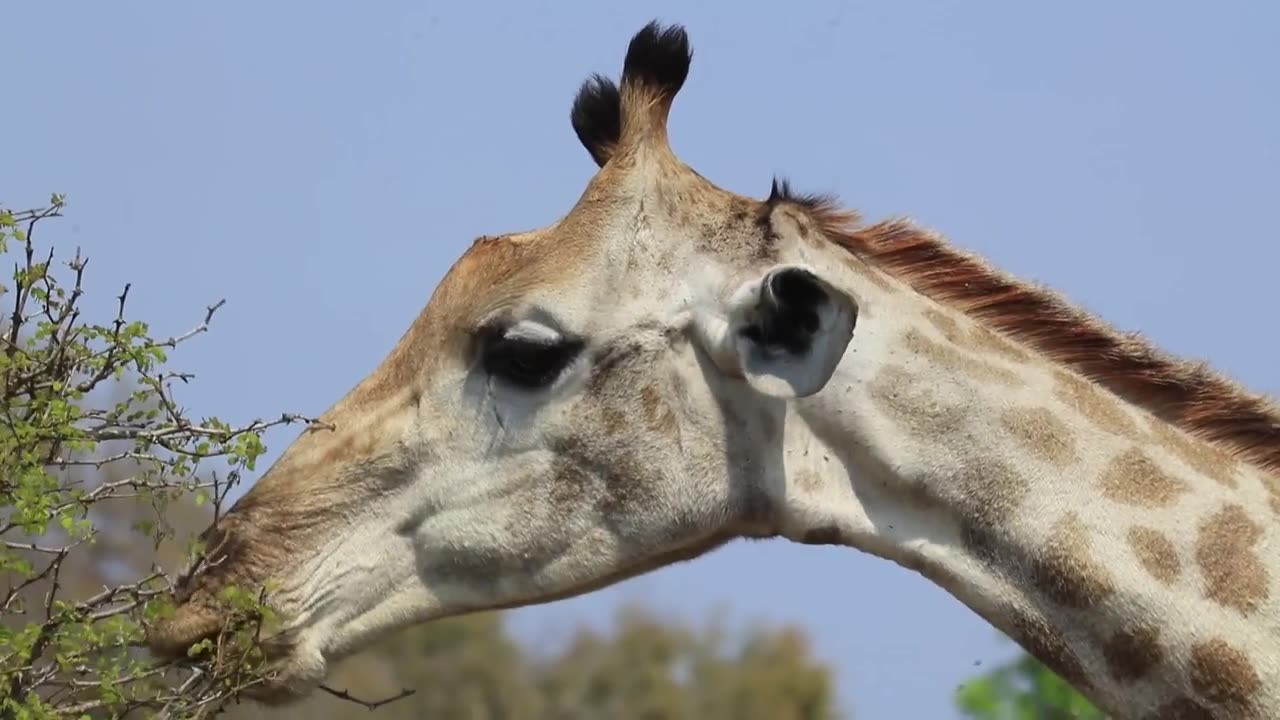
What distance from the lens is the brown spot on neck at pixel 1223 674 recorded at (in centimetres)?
531

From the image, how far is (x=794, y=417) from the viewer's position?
591 cm

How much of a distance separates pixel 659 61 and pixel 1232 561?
2444 millimetres

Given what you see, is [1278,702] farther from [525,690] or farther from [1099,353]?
[525,690]

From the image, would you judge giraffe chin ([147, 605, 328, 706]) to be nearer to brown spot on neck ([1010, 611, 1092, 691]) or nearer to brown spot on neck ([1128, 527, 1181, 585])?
brown spot on neck ([1010, 611, 1092, 691])

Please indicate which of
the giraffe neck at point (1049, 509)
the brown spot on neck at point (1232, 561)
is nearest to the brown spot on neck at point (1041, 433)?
the giraffe neck at point (1049, 509)

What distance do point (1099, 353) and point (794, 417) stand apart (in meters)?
0.91

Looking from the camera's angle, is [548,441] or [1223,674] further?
[548,441]

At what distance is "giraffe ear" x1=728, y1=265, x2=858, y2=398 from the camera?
574 cm

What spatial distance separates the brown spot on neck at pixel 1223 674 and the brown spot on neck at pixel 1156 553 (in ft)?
0.71

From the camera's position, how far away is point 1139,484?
5629 millimetres

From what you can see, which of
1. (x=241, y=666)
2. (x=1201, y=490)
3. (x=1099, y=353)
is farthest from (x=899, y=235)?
(x=241, y=666)

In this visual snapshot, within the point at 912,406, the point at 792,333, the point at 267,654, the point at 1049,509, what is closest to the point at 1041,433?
the point at 1049,509

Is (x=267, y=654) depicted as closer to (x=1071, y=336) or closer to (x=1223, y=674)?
(x=1071, y=336)

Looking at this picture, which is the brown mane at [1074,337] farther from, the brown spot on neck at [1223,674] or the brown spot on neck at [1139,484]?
the brown spot on neck at [1223,674]
